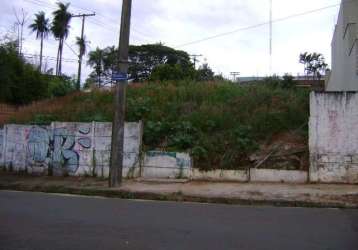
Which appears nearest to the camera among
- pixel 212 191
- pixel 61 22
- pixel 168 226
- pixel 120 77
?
pixel 168 226

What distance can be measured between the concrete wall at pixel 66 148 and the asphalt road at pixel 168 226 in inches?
212

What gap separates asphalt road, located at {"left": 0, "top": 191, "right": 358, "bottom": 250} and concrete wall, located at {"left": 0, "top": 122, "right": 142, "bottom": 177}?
5.39 m

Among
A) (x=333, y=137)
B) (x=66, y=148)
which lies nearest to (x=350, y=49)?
(x=333, y=137)

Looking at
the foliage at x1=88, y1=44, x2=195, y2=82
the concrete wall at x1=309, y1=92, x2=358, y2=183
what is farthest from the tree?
the concrete wall at x1=309, y1=92, x2=358, y2=183

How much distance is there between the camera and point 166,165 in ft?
59.5

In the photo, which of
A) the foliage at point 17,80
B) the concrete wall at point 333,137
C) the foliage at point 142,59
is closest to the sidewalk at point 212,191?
the concrete wall at point 333,137

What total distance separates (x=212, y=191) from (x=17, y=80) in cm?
2628

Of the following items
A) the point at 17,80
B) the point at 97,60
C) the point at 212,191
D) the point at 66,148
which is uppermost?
the point at 97,60

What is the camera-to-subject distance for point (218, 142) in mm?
18531

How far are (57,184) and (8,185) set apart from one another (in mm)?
1692

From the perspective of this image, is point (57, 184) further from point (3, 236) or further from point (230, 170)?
point (3, 236)

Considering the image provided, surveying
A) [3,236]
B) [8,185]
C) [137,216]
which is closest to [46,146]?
[8,185]

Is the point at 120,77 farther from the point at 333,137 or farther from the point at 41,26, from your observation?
→ the point at 41,26

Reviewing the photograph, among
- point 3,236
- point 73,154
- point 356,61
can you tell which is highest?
point 356,61
